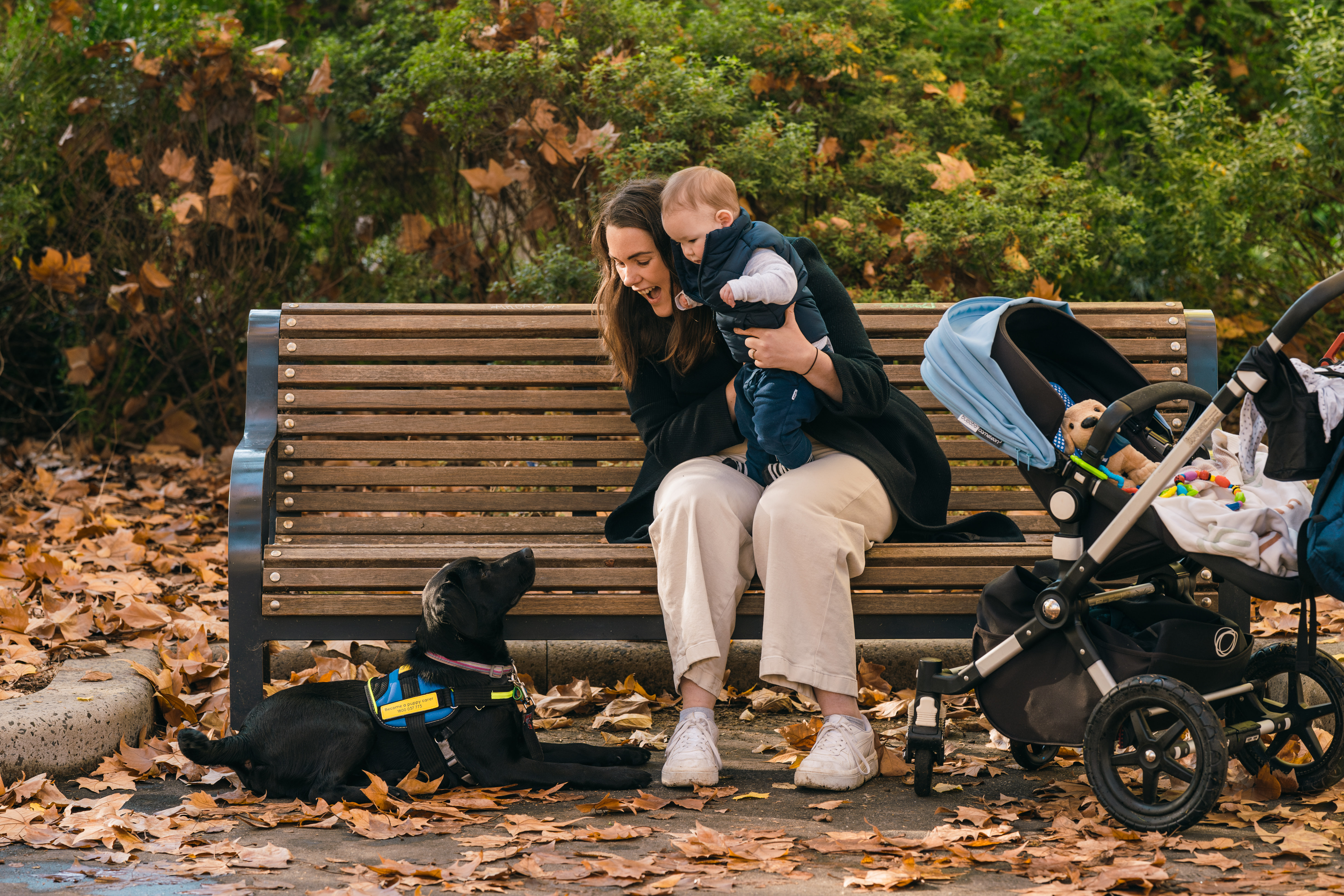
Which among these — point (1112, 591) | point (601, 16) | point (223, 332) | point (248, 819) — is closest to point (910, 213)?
point (601, 16)

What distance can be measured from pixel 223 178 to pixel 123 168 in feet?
1.83

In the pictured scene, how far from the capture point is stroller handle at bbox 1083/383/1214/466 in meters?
2.63

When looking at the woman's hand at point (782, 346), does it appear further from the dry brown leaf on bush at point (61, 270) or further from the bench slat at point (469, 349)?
the dry brown leaf on bush at point (61, 270)

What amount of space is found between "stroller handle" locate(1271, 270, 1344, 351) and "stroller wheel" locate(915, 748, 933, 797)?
1.22 metres

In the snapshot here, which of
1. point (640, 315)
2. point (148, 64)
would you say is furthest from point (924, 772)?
point (148, 64)

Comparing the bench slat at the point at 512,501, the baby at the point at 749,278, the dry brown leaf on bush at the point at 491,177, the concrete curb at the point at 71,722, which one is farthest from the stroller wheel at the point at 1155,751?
the dry brown leaf on bush at the point at 491,177

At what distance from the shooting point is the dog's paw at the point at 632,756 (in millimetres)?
3164

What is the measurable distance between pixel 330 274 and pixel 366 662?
355 centimetres

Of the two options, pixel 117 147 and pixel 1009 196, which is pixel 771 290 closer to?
pixel 1009 196

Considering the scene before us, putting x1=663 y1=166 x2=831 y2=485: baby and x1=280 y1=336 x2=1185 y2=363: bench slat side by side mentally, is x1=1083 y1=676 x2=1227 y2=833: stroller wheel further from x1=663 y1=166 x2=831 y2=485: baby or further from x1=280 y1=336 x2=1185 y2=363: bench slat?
x1=280 y1=336 x2=1185 y2=363: bench slat

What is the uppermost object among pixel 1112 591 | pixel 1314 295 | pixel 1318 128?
pixel 1318 128

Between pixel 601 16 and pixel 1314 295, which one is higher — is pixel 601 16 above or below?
above

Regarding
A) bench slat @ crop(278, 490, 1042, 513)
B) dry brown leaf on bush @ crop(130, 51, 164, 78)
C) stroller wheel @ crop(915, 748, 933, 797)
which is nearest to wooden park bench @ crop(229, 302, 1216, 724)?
bench slat @ crop(278, 490, 1042, 513)

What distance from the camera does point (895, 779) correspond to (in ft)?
10.2
